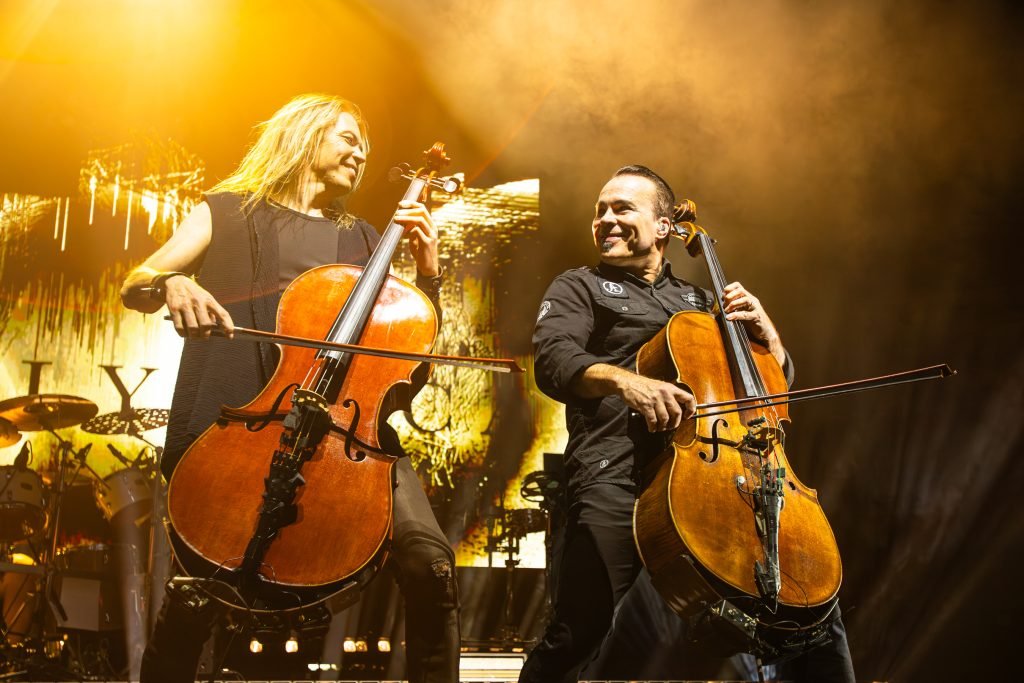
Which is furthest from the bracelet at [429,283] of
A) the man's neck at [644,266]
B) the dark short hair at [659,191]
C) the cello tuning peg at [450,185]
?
the dark short hair at [659,191]

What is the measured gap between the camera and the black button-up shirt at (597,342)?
97.6 inches

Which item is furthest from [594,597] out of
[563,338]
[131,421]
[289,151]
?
[131,421]

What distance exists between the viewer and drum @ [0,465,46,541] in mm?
3844

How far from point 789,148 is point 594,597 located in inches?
119

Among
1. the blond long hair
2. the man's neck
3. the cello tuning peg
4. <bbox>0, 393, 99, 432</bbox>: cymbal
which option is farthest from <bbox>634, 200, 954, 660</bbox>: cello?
<bbox>0, 393, 99, 432</bbox>: cymbal

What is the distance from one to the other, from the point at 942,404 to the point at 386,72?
3147 millimetres

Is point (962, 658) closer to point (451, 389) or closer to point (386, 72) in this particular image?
point (451, 389)

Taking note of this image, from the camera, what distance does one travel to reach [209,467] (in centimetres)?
203

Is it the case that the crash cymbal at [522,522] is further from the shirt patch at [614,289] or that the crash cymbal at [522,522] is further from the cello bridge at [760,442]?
the cello bridge at [760,442]

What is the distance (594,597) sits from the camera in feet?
7.54

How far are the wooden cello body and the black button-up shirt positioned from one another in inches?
7.4

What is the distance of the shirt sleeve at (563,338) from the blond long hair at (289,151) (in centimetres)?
73

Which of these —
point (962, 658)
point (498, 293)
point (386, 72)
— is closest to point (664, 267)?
point (498, 293)

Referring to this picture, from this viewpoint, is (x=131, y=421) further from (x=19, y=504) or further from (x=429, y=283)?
(x=429, y=283)
